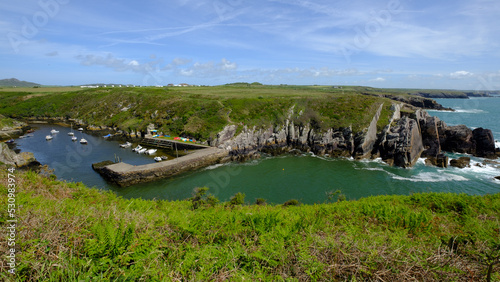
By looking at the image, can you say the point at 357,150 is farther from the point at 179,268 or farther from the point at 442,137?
the point at 179,268

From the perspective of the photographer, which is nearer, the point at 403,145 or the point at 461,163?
the point at 461,163

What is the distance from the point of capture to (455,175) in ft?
112

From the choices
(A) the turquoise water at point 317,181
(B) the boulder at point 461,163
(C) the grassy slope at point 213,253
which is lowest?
(A) the turquoise water at point 317,181

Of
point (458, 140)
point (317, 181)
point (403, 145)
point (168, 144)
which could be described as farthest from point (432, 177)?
point (168, 144)

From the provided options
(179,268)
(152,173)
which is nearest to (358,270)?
(179,268)

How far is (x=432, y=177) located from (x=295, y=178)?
68.8ft

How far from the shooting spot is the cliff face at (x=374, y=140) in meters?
41.6

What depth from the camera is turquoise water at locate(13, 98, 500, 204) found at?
29.4 meters

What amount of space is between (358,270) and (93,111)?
10043 cm

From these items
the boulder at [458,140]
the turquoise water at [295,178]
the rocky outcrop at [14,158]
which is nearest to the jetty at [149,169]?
the turquoise water at [295,178]

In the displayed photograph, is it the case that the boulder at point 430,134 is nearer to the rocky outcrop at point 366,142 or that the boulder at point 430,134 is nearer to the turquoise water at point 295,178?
the turquoise water at point 295,178

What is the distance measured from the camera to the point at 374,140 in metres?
45.8

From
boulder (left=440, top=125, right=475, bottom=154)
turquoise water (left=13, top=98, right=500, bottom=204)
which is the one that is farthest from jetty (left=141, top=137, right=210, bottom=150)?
boulder (left=440, top=125, right=475, bottom=154)

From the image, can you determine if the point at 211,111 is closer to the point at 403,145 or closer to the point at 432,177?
the point at 403,145
